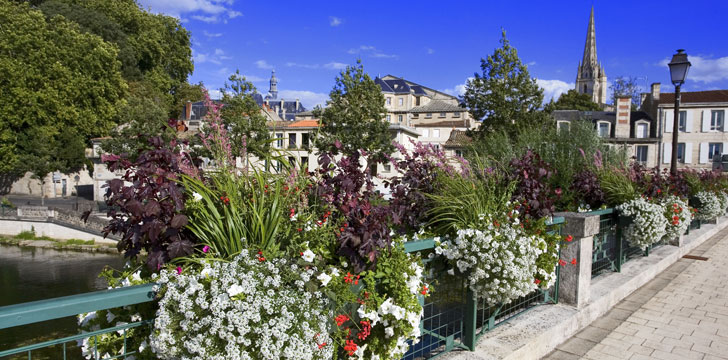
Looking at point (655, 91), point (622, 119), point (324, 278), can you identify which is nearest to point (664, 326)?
point (324, 278)

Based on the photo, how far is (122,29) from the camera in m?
46.9

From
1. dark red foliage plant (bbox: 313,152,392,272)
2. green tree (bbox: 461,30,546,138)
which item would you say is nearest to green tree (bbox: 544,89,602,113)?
green tree (bbox: 461,30,546,138)

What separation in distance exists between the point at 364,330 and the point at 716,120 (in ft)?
159

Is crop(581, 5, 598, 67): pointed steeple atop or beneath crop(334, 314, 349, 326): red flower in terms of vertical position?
atop

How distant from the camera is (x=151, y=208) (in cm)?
227

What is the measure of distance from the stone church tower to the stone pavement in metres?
115

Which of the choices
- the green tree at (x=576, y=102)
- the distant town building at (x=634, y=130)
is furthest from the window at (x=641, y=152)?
the green tree at (x=576, y=102)

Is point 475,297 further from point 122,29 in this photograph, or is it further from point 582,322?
point 122,29

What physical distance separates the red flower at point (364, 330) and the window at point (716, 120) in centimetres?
4829

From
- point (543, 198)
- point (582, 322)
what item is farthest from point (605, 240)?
point (543, 198)

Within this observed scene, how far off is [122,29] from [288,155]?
51.6 m

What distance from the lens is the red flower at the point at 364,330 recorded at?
2498mm

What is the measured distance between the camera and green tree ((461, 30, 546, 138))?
24.4 m

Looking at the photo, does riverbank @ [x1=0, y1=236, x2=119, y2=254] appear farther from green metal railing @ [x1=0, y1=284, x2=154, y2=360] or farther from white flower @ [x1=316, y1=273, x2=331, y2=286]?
white flower @ [x1=316, y1=273, x2=331, y2=286]
